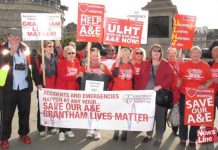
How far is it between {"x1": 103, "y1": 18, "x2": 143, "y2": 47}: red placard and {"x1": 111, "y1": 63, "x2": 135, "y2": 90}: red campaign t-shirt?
1.90ft

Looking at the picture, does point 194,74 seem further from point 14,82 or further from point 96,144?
point 14,82

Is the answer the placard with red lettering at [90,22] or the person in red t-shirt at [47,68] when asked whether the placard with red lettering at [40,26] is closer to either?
the person in red t-shirt at [47,68]

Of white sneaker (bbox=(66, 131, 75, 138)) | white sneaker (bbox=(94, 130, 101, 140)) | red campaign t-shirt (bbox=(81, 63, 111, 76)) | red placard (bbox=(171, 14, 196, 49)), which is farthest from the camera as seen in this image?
red placard (bbox=(171, 14, 196, 49))

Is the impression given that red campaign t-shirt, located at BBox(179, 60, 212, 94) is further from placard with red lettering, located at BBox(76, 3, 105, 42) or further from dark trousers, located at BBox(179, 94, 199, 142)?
placard with red lettering, located at BBox(76, 3, 105, 42)

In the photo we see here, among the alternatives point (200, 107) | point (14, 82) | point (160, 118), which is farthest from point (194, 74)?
point (14, 82)

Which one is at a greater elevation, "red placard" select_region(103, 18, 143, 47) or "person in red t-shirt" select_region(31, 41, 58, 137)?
"red placard" select_region(103, 18, 143, 47)

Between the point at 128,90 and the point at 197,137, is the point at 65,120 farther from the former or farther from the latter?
the point at 197,137

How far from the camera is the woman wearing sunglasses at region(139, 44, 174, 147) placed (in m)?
6.39

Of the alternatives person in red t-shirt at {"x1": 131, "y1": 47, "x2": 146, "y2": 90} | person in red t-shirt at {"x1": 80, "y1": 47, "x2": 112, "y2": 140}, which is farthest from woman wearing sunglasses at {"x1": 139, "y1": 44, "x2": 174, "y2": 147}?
person in red t-shirt at {"x1": 80, "y1": 47, "x2": 112, "y2": 140}

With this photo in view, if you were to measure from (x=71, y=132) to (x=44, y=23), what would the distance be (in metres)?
2.44

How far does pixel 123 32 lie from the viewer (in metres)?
7.01

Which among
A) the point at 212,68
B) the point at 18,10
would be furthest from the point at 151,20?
the point at 18,10

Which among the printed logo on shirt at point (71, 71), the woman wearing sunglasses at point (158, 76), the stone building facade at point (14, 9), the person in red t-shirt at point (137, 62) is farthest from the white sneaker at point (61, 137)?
the stone building facade at point (14, 9)

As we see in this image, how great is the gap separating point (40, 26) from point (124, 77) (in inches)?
83.9
